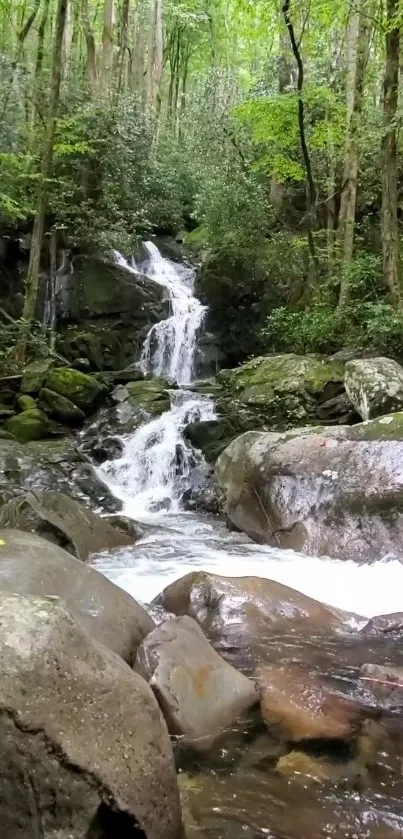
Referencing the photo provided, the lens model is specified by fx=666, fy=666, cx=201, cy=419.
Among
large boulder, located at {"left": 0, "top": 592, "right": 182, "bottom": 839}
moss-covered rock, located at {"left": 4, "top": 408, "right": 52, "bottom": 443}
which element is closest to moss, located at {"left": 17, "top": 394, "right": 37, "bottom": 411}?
moss-covered rock, located at {"left": 4, "top": 408, "right": 52, "bottom": 443}

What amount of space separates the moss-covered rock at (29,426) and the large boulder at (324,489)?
4.63 meters

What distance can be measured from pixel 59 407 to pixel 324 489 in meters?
6.59

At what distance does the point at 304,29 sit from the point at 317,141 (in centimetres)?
210

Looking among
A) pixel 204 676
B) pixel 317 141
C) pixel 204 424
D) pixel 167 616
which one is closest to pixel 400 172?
pixel 317 141

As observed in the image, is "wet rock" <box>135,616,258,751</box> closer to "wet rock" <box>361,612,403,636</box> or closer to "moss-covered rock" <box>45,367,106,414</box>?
"wet rock" <box>361,612,403,636</box>

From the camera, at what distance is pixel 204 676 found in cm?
430

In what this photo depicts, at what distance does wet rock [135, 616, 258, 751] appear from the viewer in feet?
13.0

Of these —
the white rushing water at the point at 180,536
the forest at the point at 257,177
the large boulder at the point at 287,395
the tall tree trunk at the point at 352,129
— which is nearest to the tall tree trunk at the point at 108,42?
the forest at the point at 257,177

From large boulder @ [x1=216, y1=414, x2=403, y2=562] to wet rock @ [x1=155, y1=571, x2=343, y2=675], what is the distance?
5.71 ft

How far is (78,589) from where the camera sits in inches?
199

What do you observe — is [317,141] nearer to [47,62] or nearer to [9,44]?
[47,62]

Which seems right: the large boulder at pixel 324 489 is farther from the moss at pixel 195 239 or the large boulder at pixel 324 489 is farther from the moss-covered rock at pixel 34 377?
the moss at pixel 195 239

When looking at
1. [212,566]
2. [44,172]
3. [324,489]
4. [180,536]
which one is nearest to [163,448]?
[180,536]

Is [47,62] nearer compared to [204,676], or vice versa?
[204,676]
